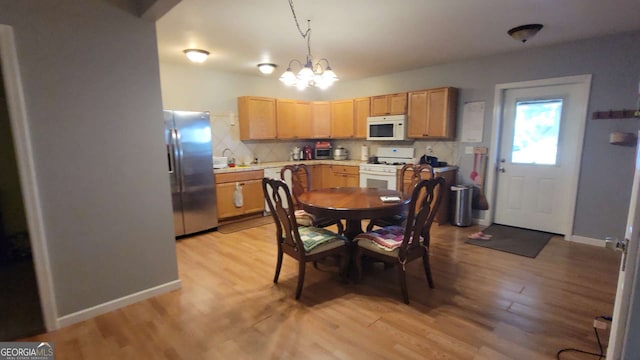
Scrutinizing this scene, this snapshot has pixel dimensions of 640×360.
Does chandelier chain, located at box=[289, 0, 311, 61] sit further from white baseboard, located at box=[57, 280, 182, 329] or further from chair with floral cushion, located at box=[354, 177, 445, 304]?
white baseboard, located at box=[57, 280, 182, 329]

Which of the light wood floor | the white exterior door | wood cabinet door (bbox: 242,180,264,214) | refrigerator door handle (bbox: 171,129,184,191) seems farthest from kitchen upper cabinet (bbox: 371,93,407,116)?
refrigerator door handle (bbox: 171,129,184,191)

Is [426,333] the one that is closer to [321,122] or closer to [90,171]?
[90,171]

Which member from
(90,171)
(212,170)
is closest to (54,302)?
(90,171)

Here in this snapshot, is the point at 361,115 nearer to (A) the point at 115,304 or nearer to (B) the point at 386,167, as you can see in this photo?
(B) the point at 386,167

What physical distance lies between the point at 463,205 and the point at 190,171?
380cm

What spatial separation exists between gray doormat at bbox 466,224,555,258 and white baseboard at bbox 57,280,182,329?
3334mm

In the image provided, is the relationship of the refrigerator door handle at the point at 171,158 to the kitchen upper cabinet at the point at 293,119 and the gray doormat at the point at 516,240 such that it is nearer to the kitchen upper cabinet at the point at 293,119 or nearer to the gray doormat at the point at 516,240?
the kitchen upper cabinet at the point at 293,119

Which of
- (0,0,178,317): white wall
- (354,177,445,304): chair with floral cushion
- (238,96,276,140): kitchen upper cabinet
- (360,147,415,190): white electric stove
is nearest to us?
(0,0,178,317): white wall

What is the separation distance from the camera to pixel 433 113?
14.9 ft

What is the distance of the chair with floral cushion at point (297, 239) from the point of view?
A: 243 cm

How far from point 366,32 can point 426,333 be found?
9.05ft

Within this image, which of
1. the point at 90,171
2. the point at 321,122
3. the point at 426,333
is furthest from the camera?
the point at 321,122

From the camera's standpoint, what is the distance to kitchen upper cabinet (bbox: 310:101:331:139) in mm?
5891

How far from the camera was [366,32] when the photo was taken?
3119 mm
